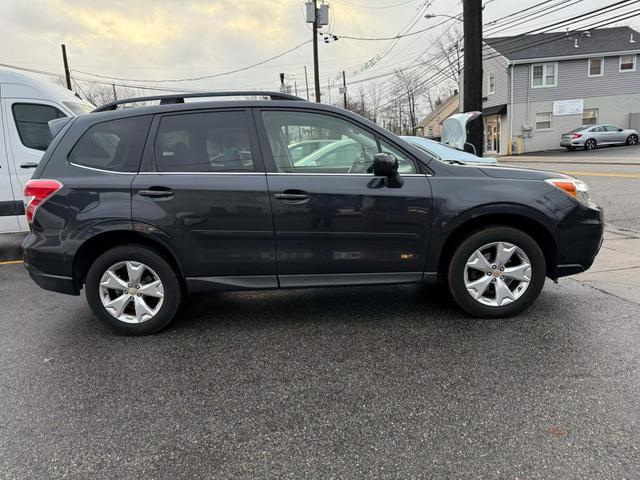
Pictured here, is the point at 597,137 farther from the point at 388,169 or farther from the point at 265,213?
the point at 265,213

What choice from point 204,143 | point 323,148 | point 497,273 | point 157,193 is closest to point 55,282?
point 157,193

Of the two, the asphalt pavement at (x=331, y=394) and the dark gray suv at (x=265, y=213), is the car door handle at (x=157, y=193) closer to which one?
the dark gray suv at (x=265, y=213)

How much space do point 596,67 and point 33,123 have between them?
109 ft

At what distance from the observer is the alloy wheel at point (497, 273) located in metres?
3.78

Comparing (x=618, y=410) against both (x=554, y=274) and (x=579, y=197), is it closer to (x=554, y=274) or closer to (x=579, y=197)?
(x=554, y=274)

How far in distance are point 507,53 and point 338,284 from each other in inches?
1238

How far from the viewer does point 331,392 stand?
290 centimetres

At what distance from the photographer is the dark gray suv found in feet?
11.9

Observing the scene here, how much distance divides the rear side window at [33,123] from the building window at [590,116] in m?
32.6

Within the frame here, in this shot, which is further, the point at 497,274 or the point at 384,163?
the point at 497,274

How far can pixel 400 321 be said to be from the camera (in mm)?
3986

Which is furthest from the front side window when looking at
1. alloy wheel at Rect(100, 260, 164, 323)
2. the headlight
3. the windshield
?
the windshield

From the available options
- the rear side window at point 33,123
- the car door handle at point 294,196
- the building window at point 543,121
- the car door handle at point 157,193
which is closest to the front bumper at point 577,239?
the car door handle at point 294,196

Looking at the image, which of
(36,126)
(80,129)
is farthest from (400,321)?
(36,126)
